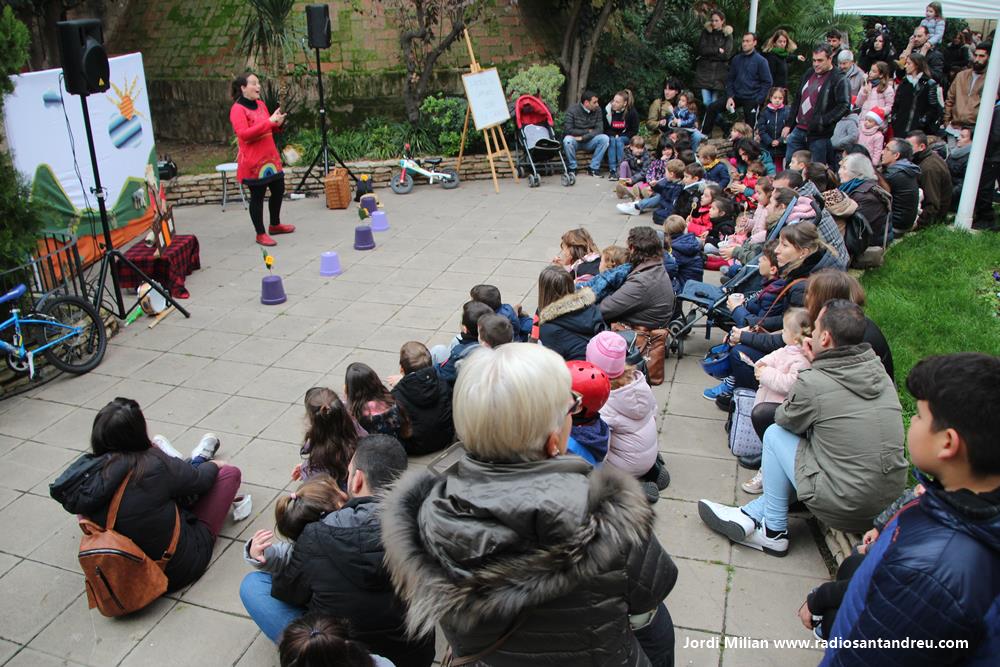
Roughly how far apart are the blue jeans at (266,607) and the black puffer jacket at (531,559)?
1.58m

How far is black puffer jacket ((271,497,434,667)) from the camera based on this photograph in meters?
2.96

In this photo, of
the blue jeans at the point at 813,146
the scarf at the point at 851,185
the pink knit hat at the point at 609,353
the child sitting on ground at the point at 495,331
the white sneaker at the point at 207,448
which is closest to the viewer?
the pink knit hat at the point at 609,353

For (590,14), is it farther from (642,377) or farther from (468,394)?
(468,394)

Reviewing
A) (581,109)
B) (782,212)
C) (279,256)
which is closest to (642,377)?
(782,212)

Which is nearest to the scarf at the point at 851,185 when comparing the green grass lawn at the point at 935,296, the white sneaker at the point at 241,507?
the green grass lawn at the point at 935,296

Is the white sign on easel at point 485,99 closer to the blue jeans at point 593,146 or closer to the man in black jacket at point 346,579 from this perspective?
the blue jeans at point 593,146

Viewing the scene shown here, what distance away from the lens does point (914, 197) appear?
7.95 metres

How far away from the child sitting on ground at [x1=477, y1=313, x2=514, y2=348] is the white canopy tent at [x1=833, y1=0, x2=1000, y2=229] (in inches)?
227

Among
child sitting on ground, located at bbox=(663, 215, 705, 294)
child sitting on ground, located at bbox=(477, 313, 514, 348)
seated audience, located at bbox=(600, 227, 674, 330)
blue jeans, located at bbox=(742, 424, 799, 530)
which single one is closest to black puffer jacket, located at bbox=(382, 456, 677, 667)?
blue jeans, located at bbox=(742, 424, 799, 530)

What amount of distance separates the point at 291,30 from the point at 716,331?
30.6 feet

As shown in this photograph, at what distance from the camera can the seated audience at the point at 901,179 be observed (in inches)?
310

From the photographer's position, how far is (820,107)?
31.1 ft

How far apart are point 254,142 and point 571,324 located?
18.6 feet

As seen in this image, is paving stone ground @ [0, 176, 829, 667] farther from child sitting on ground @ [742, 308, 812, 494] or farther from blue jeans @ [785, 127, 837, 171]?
blue jeans @ [785, 127, 837, 171]
